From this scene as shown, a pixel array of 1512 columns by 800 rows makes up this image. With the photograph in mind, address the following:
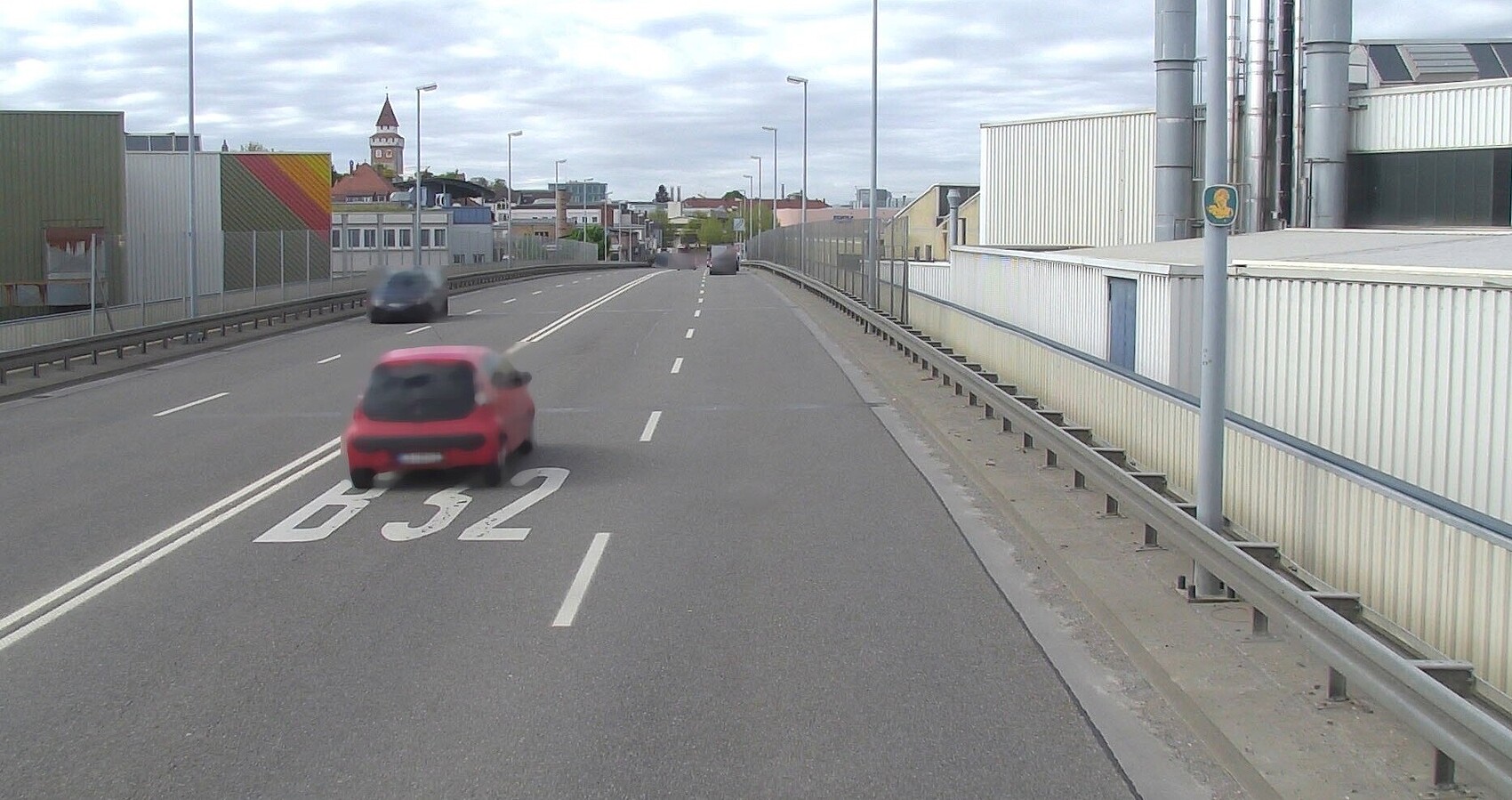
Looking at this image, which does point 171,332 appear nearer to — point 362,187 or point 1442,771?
point 1442,771

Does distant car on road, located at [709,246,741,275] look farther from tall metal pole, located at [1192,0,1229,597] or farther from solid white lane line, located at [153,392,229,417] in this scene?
tall metal pole, located at [1192,0,1229,597]

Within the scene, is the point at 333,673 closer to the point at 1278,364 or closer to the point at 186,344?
the point at 1278,364

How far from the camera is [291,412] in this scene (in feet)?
63.7

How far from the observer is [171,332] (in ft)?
97.3

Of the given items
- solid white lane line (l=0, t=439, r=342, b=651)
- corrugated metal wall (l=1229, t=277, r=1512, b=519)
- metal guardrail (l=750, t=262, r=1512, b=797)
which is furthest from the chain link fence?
corrugated metal wall (l=1229, t=277, r=1512, b=519)

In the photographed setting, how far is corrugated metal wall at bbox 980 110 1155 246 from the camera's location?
37.1 m

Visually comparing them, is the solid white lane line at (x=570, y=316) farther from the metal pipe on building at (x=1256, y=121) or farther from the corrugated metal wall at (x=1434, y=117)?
the corrugated metal wall at (x=1434, y=117)

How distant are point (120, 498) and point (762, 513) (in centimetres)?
579

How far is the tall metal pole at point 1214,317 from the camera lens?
29.8 ft

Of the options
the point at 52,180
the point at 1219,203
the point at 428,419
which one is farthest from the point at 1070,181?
the point at 52,180

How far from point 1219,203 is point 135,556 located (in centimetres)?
787

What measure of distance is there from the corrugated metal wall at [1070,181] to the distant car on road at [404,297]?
16383 mm

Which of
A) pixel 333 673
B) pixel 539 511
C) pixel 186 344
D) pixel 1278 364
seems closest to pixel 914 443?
pixel 539 511

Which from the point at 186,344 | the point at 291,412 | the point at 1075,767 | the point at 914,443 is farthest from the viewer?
the point at 186,344
